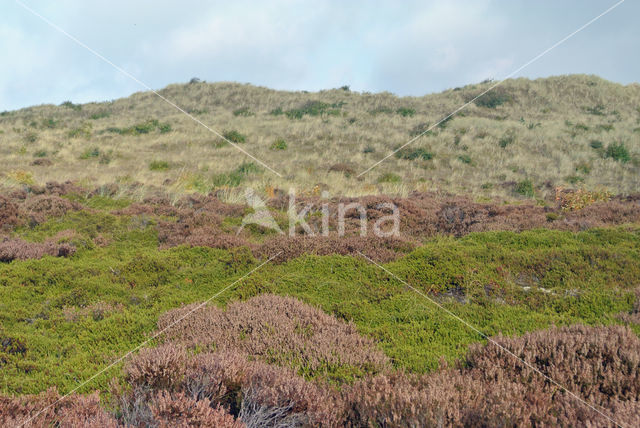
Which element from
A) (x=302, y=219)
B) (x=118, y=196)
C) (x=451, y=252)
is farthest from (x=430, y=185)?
(x=118, y=196)

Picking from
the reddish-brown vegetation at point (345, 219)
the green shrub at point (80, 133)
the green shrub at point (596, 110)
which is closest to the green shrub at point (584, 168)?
the reddish-brown vegetation at point (345, 219)

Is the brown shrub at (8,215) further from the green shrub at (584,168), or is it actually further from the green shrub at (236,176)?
the green shrub at (584,168)

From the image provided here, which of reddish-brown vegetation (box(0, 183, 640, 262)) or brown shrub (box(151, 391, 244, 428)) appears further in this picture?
reddish-brown vegetation (box(0, 183, 640, 262))

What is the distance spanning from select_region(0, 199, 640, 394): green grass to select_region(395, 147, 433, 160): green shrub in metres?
16.3

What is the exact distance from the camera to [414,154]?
25.5 meters

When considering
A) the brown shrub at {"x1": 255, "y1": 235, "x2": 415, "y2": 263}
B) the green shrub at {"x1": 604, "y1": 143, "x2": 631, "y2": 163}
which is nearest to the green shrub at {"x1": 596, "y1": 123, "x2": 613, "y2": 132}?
the green shrub at {"x1": 604, "y1": 143, "x2": 631, "y2": 163}

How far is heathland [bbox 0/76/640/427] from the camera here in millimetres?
3398

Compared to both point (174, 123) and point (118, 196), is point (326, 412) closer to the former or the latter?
point (118, 196)

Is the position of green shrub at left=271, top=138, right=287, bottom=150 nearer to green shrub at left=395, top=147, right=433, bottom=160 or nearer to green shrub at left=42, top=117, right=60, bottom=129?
green shrub at left=395, top=147, right=433, bottom=160

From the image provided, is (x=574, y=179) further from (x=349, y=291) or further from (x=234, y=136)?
(x=234, y=136)

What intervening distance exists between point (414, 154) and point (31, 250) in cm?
2101

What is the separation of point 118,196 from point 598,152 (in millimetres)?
27131

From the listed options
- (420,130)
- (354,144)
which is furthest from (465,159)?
(420,130)

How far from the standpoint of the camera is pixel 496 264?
7.56m
